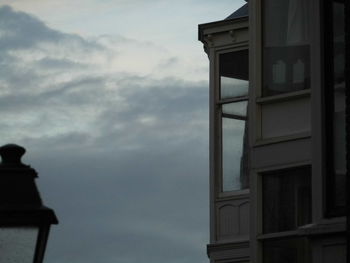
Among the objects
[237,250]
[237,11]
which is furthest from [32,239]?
[237,11]

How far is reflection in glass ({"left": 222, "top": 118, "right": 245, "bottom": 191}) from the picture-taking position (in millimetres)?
23875

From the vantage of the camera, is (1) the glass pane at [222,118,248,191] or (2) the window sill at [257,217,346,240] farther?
(1) the glass pane at [222,118,248,191]

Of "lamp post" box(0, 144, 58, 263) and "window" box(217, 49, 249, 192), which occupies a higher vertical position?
"window" box(217, 49, 249, 192)

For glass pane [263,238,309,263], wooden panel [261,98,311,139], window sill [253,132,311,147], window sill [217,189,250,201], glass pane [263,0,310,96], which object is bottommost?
glass pane [263,238,309,263]

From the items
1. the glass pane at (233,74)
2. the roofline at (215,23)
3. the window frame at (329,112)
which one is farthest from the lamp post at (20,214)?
the roofline at (215,23)

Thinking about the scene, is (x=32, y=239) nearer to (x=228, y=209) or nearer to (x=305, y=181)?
(x=305, y=181)

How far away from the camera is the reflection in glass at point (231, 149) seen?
2388 cm

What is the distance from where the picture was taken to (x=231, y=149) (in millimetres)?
24141

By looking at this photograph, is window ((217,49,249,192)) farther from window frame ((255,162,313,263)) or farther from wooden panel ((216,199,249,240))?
window frame ((255,162,313,263))

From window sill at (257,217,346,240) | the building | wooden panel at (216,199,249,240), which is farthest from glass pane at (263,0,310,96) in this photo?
wooden panel at (216,199,249,240)

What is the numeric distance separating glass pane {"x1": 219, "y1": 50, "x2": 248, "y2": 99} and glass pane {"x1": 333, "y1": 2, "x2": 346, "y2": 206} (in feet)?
28.8

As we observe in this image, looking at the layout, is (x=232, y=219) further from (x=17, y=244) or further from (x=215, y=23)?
(x=17, y=244)

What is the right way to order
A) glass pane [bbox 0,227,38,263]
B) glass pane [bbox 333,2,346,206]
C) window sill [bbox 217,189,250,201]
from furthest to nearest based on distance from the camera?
window sill [bbox 217,189,250,201]
glass pane [bbox 333,2,346,206]
glass pane [bbox 0,227,38,263]

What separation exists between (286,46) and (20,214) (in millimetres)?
11154
